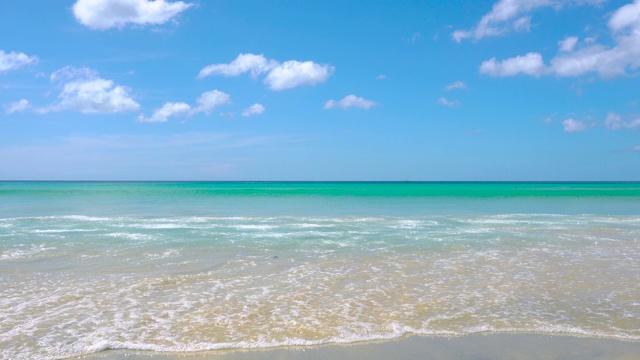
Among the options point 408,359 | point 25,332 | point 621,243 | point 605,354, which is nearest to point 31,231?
point 25,332

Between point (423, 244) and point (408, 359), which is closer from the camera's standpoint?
point (408, 359)

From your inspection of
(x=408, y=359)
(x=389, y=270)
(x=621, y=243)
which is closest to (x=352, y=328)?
(x=408, y=359)

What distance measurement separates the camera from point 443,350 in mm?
6402

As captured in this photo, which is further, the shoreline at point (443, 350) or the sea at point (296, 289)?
the sea at point (296, 289)

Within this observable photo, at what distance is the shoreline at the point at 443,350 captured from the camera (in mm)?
6215

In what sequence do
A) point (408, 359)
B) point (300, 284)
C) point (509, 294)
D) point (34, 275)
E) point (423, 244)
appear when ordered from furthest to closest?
point (423, 244) → point (34, 275) → point (300, 284) → point (509, 294) → point (408, 359)

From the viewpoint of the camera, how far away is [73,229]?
65.6 feet

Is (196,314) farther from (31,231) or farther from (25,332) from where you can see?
(31,231)

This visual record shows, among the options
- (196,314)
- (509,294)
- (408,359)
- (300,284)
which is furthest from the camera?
(300,284)

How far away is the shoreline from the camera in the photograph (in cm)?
621

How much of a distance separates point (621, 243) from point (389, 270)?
10068mm

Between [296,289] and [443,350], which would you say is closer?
[443,350]

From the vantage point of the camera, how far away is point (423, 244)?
15.9 meters

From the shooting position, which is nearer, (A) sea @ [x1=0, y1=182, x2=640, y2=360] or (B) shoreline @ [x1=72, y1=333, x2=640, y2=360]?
(B) shoreline @ [x1=72, y1=333, x2=640, y2=360]
